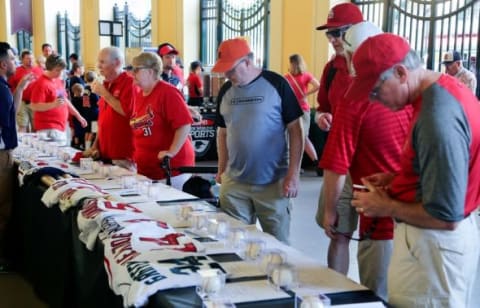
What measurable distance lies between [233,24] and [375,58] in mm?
9989

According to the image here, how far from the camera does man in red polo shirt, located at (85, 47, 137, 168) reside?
3.95m

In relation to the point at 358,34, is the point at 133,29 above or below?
above

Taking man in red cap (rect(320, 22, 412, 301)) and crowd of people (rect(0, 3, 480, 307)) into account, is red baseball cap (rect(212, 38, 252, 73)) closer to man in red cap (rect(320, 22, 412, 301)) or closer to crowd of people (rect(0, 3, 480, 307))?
crowd of people (rect(0, 3, 480, 307))

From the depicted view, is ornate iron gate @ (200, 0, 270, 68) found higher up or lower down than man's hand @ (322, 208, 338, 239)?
higher up

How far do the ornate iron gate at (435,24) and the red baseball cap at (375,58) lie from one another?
6.10 meters

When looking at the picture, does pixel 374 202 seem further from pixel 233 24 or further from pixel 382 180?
pixel 233 24

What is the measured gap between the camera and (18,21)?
1841 centimetres

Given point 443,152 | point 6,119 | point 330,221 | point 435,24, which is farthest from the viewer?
point 435,24

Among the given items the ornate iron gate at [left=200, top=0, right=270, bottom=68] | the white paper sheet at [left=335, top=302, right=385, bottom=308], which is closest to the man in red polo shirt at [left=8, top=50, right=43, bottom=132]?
the ornate iron gate at [left=200, top=0, right=270, bottom=68]

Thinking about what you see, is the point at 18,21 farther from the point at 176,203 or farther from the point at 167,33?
the point at 176,203

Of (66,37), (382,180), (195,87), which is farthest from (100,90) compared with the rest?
(66,37)

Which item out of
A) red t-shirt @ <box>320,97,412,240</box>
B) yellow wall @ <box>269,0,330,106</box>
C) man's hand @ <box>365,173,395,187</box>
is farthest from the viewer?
yellow wall @ <box>269,0,330,106</box>

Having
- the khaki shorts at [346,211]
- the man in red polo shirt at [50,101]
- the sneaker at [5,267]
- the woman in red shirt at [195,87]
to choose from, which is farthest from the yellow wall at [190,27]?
the khaki shorts at [346,211]

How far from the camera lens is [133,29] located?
47.4ft
